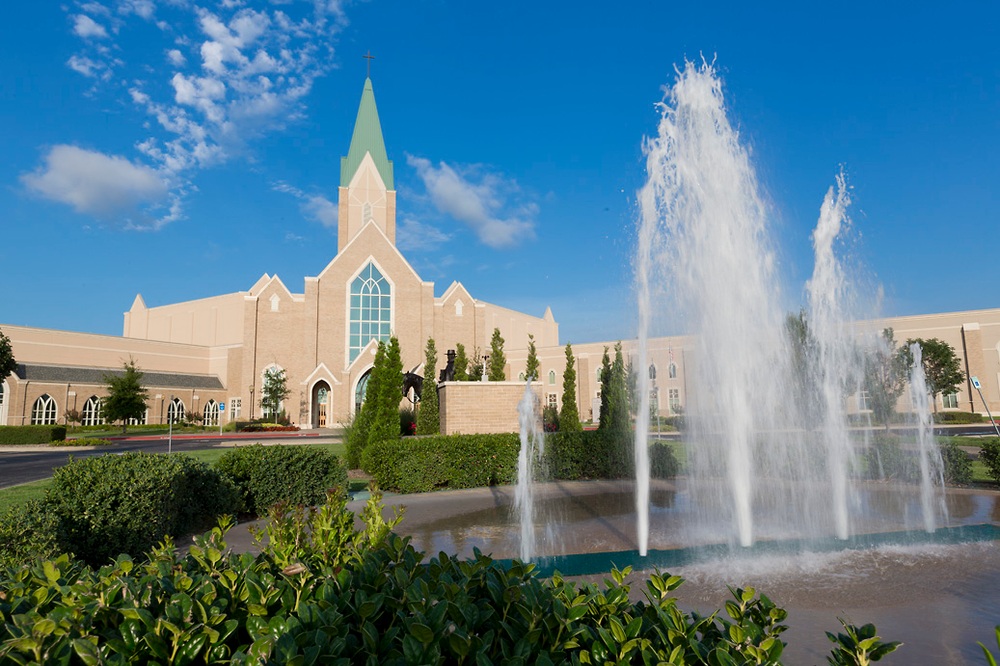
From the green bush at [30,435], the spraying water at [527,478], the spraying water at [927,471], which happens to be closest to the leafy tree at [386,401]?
Answer: the spraying water at [527,478]

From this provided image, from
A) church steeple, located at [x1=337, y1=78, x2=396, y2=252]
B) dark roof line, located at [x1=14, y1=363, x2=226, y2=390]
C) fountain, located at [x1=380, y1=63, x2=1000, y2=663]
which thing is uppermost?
church steeple, located at [x1=337, y1=78, x2=396, y2=252]

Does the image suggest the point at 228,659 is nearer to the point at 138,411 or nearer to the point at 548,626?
the point at 548,626

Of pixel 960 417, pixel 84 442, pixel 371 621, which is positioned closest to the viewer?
pixel 371 621

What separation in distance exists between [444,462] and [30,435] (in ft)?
96.5

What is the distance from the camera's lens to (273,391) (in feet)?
144

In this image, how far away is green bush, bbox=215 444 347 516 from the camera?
399 inches

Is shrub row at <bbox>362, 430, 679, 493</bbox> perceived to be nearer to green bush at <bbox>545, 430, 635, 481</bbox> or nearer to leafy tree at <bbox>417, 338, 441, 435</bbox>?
green bush at <bbox>545, 430, 635, 481</bbox>

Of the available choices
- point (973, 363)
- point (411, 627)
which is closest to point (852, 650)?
point (411, 627)

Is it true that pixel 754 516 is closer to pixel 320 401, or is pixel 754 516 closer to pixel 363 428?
pixel 363 428

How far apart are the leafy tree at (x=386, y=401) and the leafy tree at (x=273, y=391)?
92.1 feet

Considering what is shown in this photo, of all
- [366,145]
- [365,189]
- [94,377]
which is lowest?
[94,377]

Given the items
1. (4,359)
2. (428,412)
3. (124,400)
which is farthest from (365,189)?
(428,412)

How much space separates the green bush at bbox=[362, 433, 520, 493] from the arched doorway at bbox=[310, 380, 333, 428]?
3219 cm

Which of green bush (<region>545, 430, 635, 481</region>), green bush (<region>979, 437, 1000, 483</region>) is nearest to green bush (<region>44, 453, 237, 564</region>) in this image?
green bush (<region>545, 430, 635, 481</region>)
